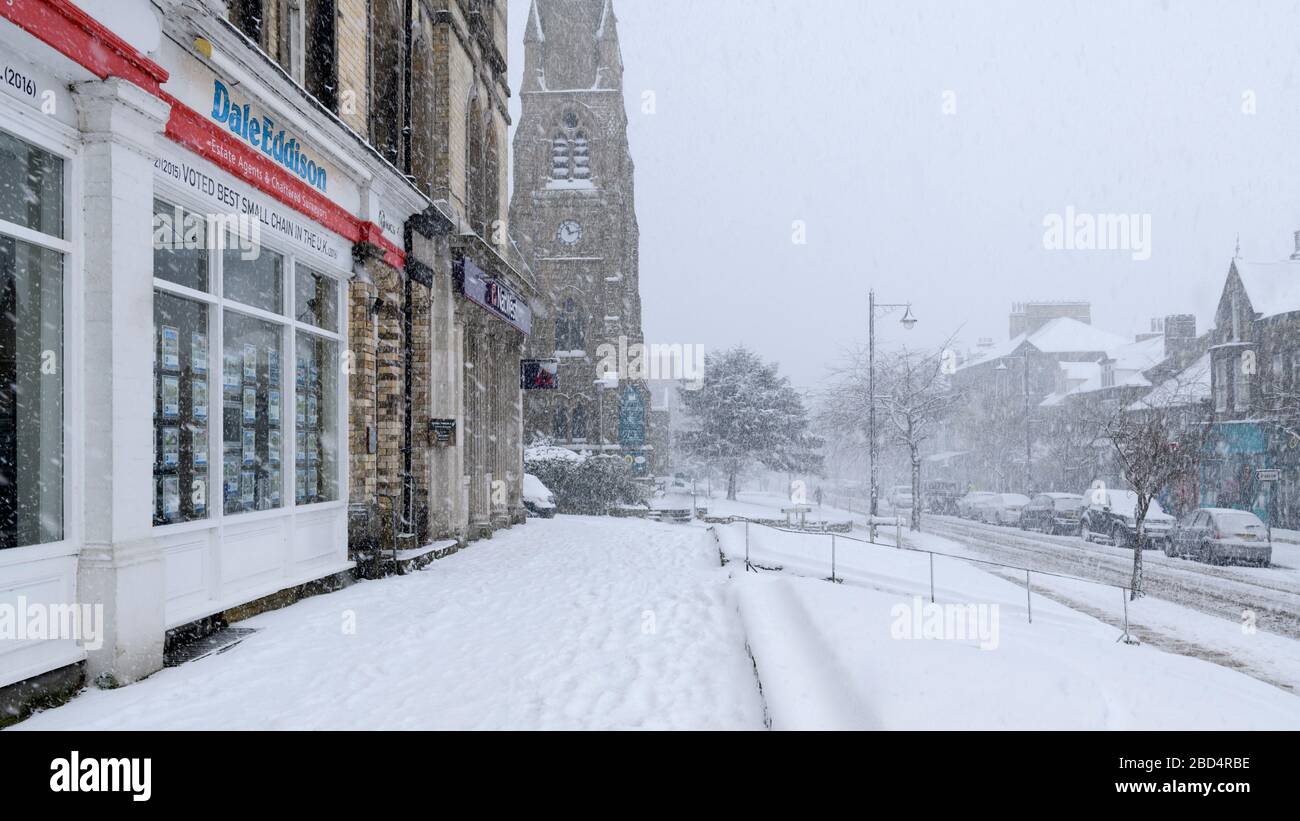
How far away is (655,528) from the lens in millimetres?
17844

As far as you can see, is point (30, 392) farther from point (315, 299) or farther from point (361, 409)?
point (361, 409)

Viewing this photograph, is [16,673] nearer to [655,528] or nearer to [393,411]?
[393,411]

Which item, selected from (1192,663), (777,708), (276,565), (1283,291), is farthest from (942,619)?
(1283,291)

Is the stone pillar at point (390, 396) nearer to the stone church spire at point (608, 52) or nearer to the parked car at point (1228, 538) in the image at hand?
the parked car at point (1228, 538)

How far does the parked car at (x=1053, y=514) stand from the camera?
27.7 metres

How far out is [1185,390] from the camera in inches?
1339

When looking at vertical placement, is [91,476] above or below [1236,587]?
above

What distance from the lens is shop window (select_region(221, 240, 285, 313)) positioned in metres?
6.86

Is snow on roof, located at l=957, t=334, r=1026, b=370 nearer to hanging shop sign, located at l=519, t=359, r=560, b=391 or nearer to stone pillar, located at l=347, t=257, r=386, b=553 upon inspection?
hanging shop sign, located at l=519, t=359, r=560, b=391

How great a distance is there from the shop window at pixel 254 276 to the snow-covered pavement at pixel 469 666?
2.87m

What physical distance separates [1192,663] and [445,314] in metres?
10.1

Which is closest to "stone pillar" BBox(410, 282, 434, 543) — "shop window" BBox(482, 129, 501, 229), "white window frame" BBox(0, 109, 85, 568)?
"shop window" BBox(482, 129, 501, 229)

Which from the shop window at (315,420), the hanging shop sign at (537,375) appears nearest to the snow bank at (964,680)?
the shop window at (315,420)

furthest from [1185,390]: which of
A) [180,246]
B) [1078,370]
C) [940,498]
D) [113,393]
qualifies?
[113,393]
